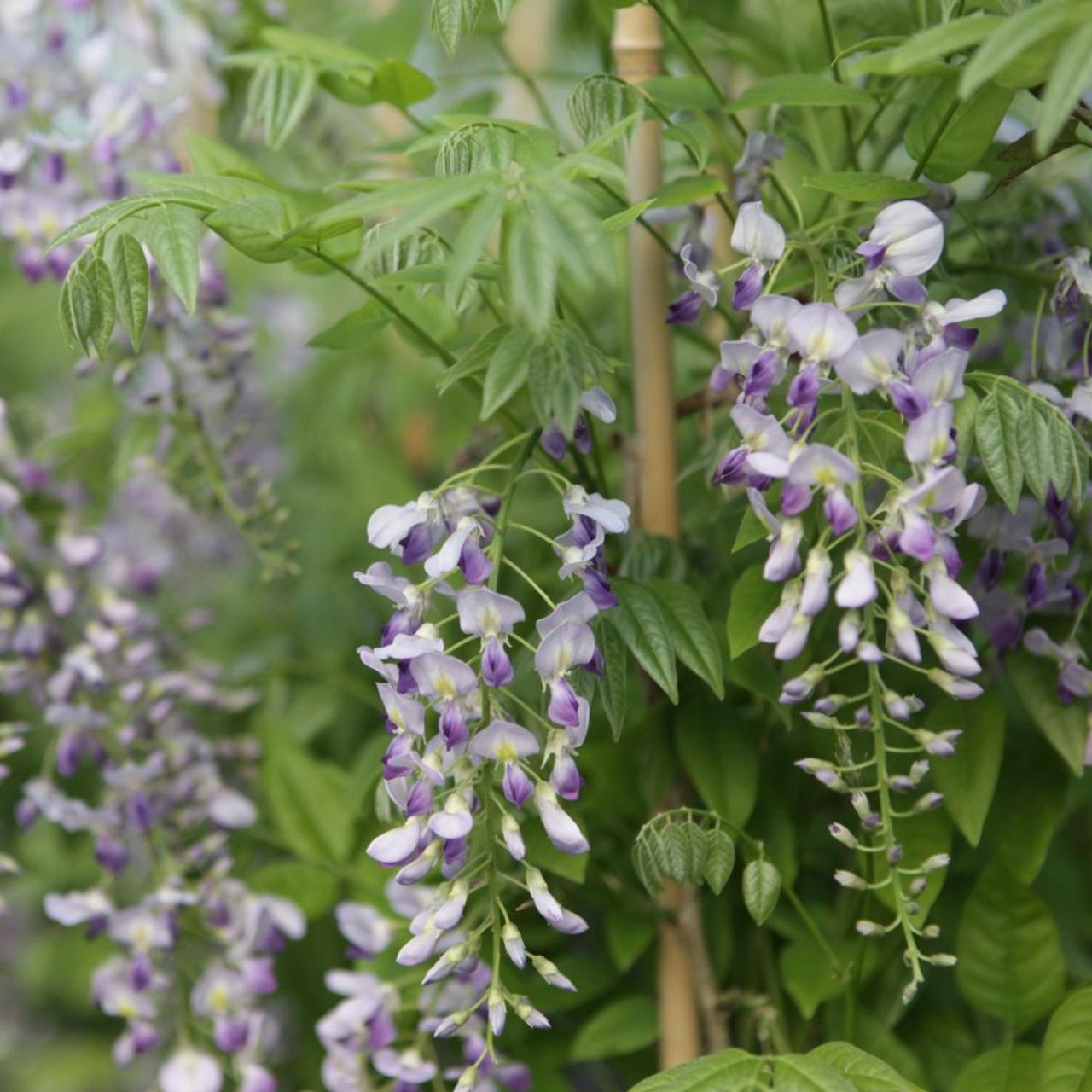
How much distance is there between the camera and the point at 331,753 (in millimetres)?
1396

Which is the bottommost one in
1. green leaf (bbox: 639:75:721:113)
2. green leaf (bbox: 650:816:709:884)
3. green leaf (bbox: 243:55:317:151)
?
green leaf (bbox: 650:816:709:884)

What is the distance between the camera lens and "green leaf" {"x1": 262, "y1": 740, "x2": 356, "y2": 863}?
1.06 m

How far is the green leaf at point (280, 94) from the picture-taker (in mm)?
866

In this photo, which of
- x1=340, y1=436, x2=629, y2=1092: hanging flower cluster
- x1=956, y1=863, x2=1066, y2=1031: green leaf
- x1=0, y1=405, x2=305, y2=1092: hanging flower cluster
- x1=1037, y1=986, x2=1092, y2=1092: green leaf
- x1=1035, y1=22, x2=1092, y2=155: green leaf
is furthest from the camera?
x1=0, y1=405, x2=305, y2=1092: hanging flower cluster

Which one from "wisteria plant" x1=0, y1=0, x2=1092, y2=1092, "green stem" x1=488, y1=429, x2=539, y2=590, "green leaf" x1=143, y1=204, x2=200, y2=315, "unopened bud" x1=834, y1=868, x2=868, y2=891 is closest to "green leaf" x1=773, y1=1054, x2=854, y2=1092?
"wisteria plant" x1=0, y1=0, x2=1092, y2=1092

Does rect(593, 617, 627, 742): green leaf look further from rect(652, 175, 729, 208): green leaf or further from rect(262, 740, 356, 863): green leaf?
rect(262, 740, 356, 863): green leaf

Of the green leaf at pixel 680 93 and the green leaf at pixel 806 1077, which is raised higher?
the green leaf at pixel 680 93

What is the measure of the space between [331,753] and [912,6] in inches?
36.7

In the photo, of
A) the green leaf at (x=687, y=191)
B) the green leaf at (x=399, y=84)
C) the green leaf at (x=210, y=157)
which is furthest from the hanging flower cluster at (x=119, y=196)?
the green leaf at (x=687, y=191)

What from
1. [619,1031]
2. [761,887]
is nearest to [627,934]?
[619,1031]

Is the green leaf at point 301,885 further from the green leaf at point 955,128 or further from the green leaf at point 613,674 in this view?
the green leaf at point 955,128

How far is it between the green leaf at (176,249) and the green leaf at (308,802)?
1.71 feet

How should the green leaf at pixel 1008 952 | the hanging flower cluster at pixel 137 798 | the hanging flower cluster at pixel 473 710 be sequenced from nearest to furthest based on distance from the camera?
1. the hanging flower cluster at pixel 473 710
2. the green leaf at pixel 1008 952
3. the hanging flower cluster at pixel 137 798

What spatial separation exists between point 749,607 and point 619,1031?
1.34 feet
